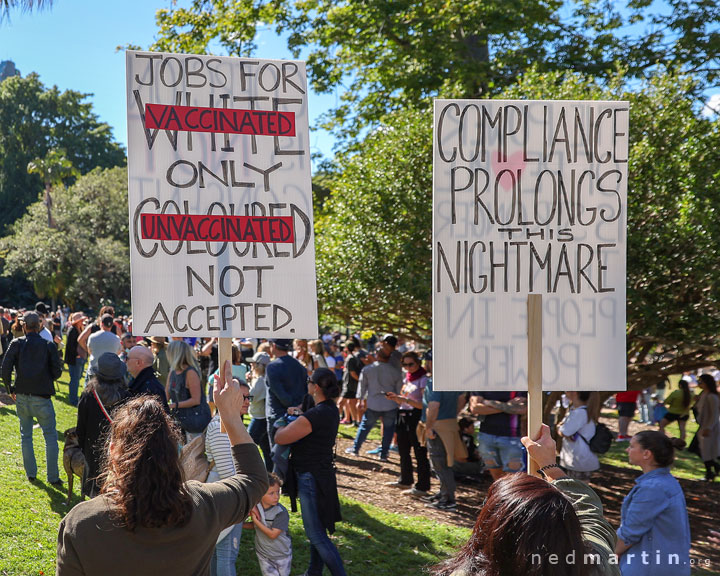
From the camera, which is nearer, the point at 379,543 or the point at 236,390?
the point at 236,390

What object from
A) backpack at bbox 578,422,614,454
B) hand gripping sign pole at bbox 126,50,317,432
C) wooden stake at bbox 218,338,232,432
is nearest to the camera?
wooden stake at bbox 218,338,232,432

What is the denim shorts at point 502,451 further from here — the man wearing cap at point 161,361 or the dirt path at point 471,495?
the man wearing cap at point 161,361

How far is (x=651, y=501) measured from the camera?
443 centimetres

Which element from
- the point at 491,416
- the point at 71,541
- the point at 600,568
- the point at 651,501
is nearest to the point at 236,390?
the point at 71,541

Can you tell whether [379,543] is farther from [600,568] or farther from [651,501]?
[600,568]

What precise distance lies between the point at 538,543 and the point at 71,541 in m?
1.42

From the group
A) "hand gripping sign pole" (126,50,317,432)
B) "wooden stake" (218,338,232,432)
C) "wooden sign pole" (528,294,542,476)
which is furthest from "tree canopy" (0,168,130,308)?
"wooden sign pole" (528,294,542,476)

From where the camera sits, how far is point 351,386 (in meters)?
14.4

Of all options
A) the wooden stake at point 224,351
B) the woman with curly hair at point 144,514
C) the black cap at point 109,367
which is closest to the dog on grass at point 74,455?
the black cap at point 109,367

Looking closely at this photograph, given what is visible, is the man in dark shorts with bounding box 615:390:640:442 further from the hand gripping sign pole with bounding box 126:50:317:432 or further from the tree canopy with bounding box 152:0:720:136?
the hand gripping sign pole with bounding box 126:50:317:432

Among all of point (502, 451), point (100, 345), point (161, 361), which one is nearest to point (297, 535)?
point (502, 451)

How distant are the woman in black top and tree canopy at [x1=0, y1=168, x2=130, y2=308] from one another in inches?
1491

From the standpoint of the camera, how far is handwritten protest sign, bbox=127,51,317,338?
349 centimetres

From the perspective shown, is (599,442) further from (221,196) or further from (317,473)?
(221,196)
